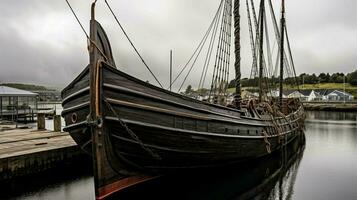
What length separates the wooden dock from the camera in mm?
9383

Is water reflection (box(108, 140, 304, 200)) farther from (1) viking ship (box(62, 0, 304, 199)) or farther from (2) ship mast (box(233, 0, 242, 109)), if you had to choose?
(2) ship mast (box(233, 0, 242, 109))

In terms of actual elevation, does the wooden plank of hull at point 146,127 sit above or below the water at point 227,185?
above

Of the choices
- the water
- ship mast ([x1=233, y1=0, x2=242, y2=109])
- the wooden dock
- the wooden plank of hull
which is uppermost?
ship mast ([x1=233, y1=0, x2=242, y2=109])

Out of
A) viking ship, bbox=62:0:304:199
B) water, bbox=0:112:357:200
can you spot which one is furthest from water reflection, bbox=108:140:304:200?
viking ship, bbox=62:0:304:199

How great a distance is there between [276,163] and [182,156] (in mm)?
7567

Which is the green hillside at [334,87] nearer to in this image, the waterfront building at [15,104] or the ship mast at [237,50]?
the waterfront building at [15,104]

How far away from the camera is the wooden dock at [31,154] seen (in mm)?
9383

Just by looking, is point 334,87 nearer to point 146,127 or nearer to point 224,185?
point 224,185

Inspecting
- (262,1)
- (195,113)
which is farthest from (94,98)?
(262,1)

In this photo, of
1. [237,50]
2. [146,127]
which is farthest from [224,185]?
[237,50]

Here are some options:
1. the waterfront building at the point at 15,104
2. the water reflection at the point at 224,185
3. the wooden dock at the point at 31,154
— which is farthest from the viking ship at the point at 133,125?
the waterfront building at the point at 15,104

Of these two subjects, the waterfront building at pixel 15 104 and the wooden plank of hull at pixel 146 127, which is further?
the waterfront building at pixel 15 104

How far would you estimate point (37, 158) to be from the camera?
10320 millimetres

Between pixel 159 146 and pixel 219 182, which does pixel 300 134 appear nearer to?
pixel 219 182
